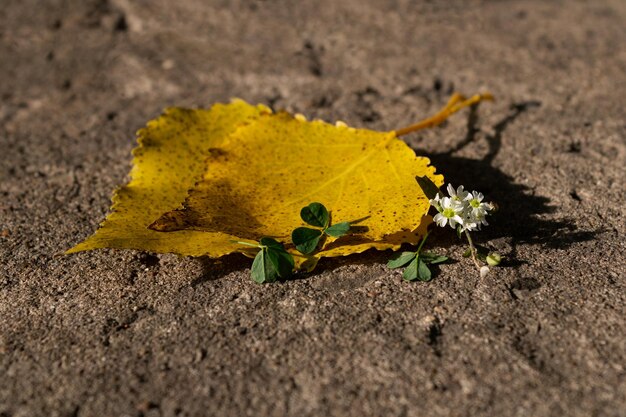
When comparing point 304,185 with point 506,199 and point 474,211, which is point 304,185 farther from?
point 506,199

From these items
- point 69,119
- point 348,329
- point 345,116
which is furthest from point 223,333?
point 69,119

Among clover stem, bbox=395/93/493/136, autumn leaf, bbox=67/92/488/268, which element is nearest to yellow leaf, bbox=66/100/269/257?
autumn leaf, bbox=67/92/488/268

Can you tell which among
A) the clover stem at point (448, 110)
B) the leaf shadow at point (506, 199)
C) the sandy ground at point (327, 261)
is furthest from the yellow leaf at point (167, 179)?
the leaf shadow at point (506, 199)

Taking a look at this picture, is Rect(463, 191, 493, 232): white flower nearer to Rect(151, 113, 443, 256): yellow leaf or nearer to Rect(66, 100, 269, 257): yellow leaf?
Rect(151, 113, 443, 256): yellow leaf

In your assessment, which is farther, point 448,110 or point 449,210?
point 448,110

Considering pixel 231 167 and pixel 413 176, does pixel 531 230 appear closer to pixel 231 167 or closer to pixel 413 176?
pixel 413 176

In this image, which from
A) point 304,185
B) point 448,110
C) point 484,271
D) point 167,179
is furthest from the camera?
point 448,110

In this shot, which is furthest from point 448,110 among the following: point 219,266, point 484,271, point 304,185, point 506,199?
point 219,266
